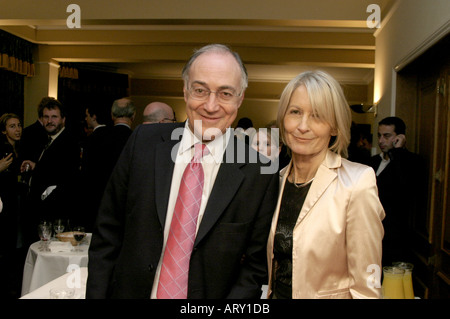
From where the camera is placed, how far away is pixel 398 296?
1.66 metres

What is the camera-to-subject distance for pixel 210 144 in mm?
1314

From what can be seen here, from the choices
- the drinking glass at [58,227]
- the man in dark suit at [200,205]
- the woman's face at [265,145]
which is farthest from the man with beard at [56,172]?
the man in dark suit at [200,205]

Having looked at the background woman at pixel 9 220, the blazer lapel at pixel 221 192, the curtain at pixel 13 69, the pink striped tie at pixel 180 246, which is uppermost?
the curtain at pixel 13 69

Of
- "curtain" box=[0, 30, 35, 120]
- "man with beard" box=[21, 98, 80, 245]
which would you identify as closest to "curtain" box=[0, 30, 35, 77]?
"curtain" box=[0, 30, 35, 120]

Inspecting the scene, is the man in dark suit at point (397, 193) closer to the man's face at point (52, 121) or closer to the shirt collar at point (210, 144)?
the shirt collar at point (210, 144)

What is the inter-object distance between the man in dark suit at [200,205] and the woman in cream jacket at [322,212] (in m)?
0.08

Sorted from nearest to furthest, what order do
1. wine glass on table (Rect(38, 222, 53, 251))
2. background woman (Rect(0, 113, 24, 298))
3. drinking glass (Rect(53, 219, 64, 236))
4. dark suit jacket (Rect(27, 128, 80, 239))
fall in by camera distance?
wine glass on table (Rect(38, 222, 53, 251))
drinking glass (Rect(53, 219, 64, 236))
dark suit jacket (Rect(27, 128, 80, 239))
background woman (Rect(0, 113, 24, 298))

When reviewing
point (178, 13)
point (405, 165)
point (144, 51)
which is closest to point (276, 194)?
point (405, 165)

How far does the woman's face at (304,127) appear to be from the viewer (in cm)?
135

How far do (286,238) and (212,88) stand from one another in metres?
0.51

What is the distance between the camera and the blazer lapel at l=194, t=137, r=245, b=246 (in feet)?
3.96

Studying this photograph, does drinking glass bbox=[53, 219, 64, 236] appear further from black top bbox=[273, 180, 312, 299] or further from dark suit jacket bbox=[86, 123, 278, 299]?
black top bbox=[273, 180, 312, 299]

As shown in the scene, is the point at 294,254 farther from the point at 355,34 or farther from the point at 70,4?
the point at 355,34

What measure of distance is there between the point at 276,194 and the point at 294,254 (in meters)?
0.20
